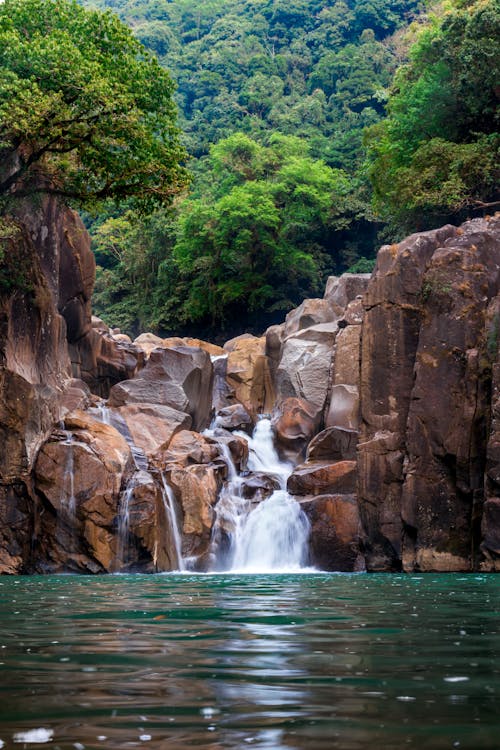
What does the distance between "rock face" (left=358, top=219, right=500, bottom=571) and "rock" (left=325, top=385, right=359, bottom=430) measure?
560 centimetres

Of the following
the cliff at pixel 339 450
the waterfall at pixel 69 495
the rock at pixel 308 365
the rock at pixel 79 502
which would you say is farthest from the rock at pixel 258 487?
the rock at pixel 308 365

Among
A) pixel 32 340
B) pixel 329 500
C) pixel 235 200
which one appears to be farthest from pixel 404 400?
pixel 235 200

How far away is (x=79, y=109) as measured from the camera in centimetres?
2178

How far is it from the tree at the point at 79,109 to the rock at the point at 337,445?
28.6 ft

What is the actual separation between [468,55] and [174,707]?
33062 millimetres

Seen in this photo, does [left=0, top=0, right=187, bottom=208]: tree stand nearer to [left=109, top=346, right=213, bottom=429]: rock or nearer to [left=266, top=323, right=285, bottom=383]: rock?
[left=109, top=346, right=213, bottom=429]: rock

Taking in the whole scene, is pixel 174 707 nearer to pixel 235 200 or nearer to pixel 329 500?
pixel 329 500

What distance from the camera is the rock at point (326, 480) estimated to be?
23.1 m

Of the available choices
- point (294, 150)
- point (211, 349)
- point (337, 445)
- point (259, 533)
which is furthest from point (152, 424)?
point (294, 150)

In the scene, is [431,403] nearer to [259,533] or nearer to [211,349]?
[259,533]

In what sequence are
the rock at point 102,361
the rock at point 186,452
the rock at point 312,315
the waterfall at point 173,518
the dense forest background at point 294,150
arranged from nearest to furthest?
the waterfall at point 173,518, the rock at point 186,452, the rock at point 102,361, the dense forest background at point 294,150, the rock at point 312,315

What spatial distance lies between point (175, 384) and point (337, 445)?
246 inches

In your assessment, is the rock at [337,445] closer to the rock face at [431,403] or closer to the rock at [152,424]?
the rock face at [431,403]

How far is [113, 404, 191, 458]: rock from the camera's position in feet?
82.2
